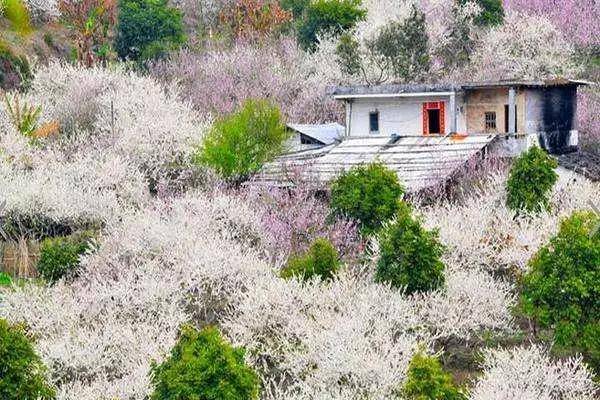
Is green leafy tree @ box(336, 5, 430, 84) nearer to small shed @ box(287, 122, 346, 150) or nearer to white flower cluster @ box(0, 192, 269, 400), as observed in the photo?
small shed @ box(287, 122, 346, 150)

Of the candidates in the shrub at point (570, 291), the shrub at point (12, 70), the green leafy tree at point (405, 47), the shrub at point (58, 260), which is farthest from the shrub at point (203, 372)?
the shrub at point (12, 70)

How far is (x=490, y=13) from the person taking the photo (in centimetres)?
5706

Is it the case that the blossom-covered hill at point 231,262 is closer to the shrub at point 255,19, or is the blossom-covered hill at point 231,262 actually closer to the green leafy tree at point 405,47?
the green leafy tree at point 405,47

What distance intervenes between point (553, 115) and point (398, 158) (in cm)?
585

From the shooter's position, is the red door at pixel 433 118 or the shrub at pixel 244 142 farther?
the red door at pixel 433 118

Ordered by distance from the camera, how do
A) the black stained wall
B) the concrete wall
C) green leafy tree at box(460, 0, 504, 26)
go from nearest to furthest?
the black stained wall, the concrete wall, green leafy tree at box(460, 0, 504, 26)

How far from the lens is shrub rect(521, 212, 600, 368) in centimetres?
2469

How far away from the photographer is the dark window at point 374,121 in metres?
41.6

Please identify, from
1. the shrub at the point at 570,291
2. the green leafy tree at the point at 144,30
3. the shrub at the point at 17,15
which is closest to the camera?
the shrub at the point at 570,291

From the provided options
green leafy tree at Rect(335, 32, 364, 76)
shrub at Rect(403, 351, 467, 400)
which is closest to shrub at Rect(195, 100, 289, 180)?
green leafy tree at Rect(335, 32, 364, 76)

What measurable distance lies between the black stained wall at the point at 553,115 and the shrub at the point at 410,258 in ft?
43.7

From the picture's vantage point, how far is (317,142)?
42.4m

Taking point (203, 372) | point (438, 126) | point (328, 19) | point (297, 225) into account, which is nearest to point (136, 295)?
point (297, 225)

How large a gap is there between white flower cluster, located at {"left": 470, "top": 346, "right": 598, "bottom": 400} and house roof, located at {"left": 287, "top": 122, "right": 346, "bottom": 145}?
62.6 ft
